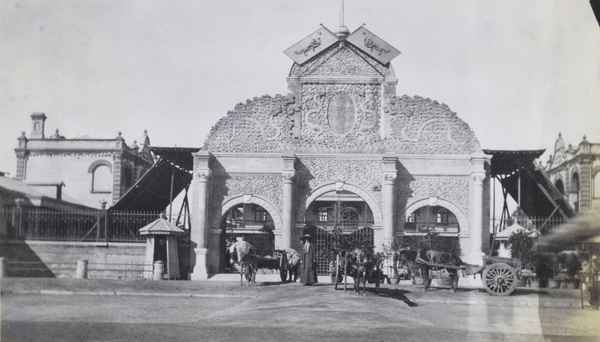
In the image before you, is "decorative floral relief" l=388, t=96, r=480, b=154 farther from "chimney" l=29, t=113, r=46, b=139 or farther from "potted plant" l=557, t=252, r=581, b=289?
"chimney" l=29, t=113, r=46, b=139

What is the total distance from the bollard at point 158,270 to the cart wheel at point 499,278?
10882 millimetres

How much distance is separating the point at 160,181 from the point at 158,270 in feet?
23.5

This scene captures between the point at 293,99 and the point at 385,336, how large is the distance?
17303 millimetres

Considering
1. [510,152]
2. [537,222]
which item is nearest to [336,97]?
[510,152]

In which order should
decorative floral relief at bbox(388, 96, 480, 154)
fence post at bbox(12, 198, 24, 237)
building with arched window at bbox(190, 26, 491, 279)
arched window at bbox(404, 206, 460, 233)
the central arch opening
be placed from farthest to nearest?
1. arched window at bbox(404, 206, 460, 233)
2. decorative floral relief at bbox(388, 96, 480, 154)
3. building with arched window at bbox(190, 26, 491, 279)
4. fence post at bbox(12, 198, 24, 237)
5. the central arch opening

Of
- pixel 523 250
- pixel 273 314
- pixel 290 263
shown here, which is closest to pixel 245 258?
pixel 290 263

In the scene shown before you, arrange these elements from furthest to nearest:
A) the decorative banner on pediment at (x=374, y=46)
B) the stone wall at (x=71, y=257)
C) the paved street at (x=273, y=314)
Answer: the decorative banner on pediment at (x=374, y=46), the stone wall at (x=71, y=257), the paved street at (x=273, y=314)

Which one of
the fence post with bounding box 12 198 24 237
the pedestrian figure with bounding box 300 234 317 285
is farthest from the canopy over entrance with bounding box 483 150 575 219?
the fence post with bounding box 12 198 24 237

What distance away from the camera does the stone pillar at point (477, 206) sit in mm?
25719

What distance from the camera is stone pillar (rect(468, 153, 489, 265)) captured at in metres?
25.7

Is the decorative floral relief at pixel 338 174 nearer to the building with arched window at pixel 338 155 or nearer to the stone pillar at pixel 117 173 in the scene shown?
the building with arched window at pixel 338 155

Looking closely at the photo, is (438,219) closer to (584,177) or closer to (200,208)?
(584,177)

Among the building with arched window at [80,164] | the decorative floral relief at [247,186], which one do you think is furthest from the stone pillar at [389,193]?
the building with arched window at [80,164]

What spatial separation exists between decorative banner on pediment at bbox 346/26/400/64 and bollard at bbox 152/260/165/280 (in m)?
11.1
